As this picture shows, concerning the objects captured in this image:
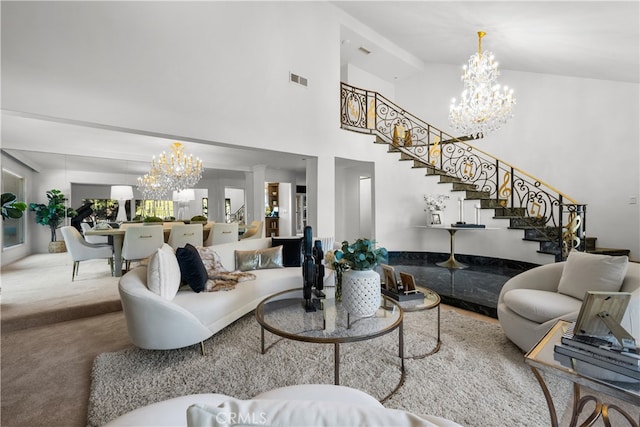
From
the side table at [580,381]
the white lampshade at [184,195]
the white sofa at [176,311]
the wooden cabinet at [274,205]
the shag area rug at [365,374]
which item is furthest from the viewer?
the wooden cabinet at [274,205]

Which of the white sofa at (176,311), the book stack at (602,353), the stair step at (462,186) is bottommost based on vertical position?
the white sofa at (176,311)

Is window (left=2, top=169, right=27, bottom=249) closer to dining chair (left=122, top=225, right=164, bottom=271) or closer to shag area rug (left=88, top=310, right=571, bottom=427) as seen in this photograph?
dining chair (left=122, top=225, right=164, bottom=271)

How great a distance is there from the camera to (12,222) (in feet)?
12.7

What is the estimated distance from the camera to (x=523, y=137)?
20.9 feet

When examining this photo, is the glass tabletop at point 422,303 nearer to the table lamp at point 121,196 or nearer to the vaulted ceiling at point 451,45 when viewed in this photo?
the vaulted ceiling at point 451,45

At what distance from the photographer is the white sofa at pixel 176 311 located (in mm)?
2193

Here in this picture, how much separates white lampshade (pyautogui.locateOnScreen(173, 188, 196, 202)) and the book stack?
5.73 meters

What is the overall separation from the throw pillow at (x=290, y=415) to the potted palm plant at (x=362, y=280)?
152cm

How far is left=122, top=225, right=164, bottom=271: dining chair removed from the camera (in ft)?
13.7

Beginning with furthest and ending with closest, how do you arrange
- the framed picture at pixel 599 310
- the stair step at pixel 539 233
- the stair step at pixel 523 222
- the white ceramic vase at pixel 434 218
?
1. the white ceramic vase at pixel 434 218
2. the stair step at pixel 523 222
3. the stair step at pixel 539 233
4. the framed picture at pixel 599 310

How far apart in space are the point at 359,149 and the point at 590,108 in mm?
4400

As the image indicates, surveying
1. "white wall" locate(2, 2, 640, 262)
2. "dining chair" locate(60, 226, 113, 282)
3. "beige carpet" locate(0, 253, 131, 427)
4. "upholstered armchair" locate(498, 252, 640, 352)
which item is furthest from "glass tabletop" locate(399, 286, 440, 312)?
"dining chair" locate(60, 226, 113, 282)

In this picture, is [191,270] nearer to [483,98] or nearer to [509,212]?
[483,98]

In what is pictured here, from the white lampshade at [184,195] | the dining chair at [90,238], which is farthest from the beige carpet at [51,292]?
the white lampshade at [184,195]
